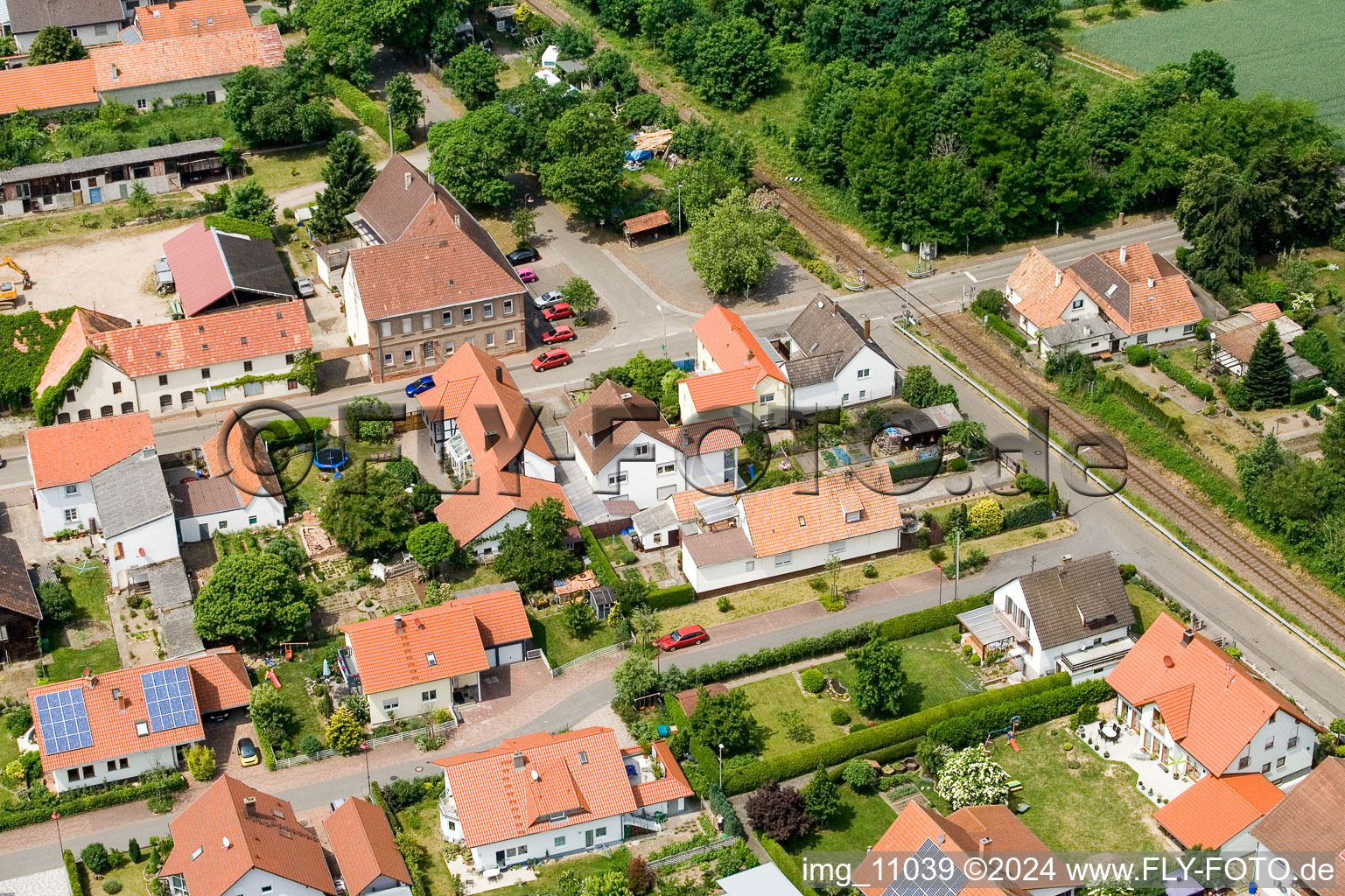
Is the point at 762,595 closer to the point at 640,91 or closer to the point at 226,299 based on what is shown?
the point at 226,299

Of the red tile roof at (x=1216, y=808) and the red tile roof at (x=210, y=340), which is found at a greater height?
the red tile roof at (x=210, y=340)

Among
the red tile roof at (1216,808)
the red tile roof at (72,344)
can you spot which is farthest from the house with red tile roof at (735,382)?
the red tile roof at (72,344)

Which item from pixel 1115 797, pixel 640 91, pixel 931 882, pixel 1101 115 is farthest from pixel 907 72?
pixel 931 882

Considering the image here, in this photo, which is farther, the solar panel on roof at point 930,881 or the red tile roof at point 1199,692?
A: the red tile roof at point 1199,692

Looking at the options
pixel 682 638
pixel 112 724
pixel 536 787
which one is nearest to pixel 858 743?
pixel 682 638

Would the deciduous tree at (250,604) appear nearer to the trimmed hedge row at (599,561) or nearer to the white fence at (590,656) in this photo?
the white fence at (590,656)
